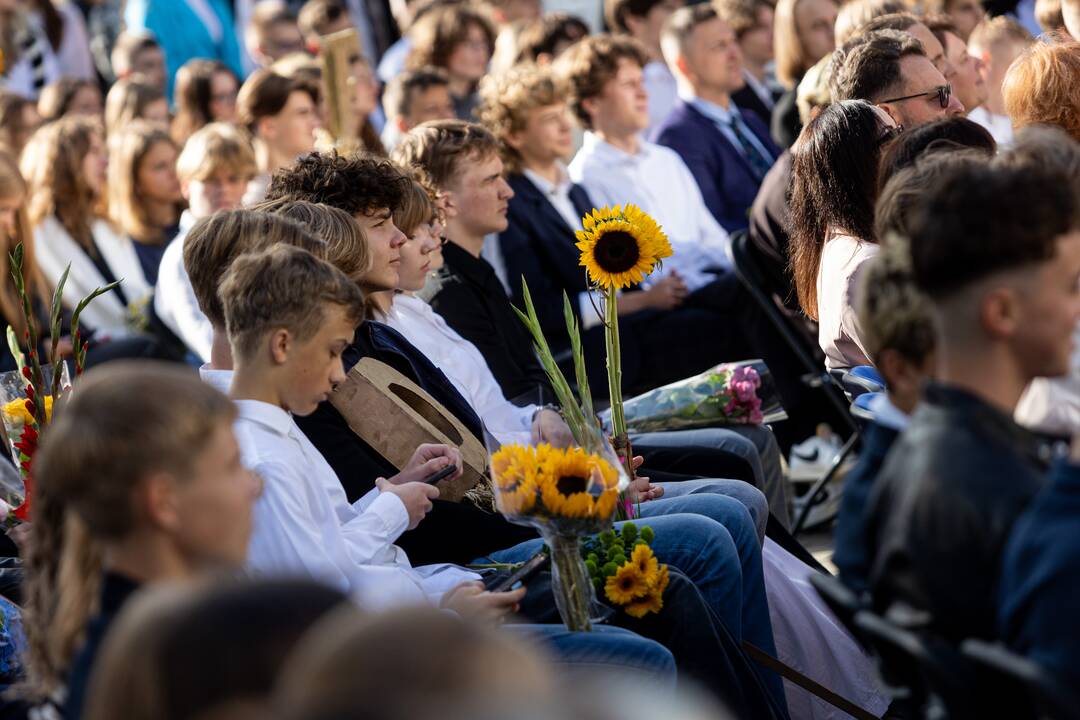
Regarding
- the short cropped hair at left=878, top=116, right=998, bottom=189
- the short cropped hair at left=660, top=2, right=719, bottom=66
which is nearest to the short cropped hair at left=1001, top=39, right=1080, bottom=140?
the short cropped hair at left=878, top=116, right=998, bottom=189

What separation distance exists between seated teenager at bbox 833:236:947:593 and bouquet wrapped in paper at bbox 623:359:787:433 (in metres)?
2.25

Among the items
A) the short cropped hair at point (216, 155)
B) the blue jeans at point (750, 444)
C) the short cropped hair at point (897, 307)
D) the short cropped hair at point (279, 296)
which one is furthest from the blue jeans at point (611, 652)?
the short cropped hair at point (216, 155)

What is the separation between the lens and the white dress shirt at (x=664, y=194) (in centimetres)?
670

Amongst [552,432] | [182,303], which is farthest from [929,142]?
[182,303]

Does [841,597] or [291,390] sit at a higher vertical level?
[291,390]

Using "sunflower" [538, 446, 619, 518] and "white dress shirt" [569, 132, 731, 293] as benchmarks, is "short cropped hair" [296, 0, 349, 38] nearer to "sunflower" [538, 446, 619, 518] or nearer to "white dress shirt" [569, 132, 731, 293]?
"white dress shirt" [569, 132, 731, 293]

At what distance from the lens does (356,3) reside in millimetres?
11352

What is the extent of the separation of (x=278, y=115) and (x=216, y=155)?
88 cm

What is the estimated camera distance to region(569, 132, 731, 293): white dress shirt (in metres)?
6.70

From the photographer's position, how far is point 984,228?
2246 millimetres

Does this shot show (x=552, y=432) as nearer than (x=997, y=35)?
Yes

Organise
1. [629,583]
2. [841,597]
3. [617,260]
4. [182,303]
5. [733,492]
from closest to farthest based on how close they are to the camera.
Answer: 1. [841,597]
2. [629,583]
3. [617,260]
4. [733,492]
5. [182,303]

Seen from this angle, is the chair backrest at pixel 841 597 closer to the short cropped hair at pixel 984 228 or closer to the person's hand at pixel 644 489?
the short cropped hair at pixel 984 228

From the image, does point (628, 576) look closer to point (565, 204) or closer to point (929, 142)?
point (929, 142)
